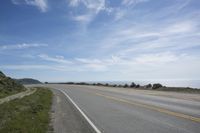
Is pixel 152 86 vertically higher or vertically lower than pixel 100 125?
higher

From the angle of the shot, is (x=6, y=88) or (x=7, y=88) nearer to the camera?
(x=6, y=88)

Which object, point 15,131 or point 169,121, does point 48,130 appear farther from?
point 169,121

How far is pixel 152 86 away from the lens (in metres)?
49.2

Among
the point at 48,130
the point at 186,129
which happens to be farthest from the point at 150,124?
the point at 48,130

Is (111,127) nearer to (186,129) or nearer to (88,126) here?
(88,126)

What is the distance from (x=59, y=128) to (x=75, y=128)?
2.04 feet

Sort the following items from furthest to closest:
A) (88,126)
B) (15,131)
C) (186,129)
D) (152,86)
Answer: (152,86)
(88,126)
(15,131)
(186,129)

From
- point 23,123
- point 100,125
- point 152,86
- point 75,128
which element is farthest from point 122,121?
point 152,86

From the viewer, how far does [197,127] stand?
9.97 metres

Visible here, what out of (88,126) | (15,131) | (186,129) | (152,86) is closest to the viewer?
(186,129)

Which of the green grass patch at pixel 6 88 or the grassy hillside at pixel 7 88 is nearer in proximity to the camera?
the green grass patch at pixel 6 88

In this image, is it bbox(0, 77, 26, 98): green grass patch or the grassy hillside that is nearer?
bbox(0, 77, 26, 98): green grass patch

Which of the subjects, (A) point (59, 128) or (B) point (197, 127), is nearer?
(B) point (197, 127)

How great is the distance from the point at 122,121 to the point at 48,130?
118 inches
